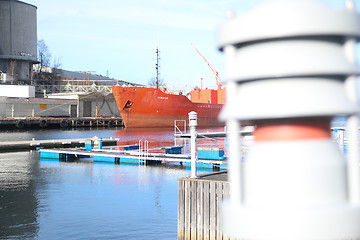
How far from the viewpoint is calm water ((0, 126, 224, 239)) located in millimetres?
10094

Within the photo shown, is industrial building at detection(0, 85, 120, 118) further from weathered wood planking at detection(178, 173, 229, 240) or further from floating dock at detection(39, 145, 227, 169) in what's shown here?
weathered wood planking at detection(178, 173, 229, 240)

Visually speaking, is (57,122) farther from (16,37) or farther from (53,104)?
(16,37)

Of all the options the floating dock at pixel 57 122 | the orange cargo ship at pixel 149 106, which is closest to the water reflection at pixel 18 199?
the orange cargo ship at pixel 149 106

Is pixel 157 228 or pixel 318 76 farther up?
pixel 318 76

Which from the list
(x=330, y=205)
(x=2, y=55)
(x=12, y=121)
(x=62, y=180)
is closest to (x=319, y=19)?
(x=330, y=205)

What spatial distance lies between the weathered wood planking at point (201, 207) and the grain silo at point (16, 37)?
212 feet

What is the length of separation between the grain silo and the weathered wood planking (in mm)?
64751

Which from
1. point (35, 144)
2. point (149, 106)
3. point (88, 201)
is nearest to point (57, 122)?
point (149, 106)

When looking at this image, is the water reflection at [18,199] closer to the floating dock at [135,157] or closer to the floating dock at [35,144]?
the floating dock at [135,157]

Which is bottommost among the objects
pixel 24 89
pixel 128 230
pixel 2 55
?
pixel 128 230

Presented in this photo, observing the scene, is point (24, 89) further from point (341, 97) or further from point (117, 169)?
point (341, 97)

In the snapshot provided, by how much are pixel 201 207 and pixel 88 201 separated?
7.65 m

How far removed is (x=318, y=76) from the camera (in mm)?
1259

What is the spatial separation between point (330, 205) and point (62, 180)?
1710cm
